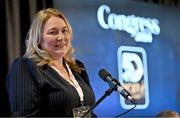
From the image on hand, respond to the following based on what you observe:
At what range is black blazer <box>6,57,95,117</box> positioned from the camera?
6.09 feet

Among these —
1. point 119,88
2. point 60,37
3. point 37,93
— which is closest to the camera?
point 119,88

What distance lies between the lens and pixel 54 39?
202 cm

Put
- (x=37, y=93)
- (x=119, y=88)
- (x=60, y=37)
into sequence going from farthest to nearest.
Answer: (x=60, y=37)
(x=37, y=93)
(x=119, y=88)

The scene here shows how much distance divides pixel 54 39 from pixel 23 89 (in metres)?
0.28

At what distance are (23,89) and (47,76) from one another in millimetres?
125

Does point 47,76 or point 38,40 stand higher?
point 38,40

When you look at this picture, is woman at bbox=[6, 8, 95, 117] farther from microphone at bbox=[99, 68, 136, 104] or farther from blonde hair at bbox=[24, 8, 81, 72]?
microphone at bbox=[99, 68, 136, 104]

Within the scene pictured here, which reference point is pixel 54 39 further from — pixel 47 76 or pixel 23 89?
pixel 23 89

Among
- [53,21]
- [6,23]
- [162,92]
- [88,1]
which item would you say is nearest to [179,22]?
[162,92]

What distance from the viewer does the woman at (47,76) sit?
188cm

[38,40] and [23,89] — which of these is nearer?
[23,89]

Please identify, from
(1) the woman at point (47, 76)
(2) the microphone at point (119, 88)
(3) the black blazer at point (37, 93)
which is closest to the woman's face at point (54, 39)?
(1) the woman at point (47, 76)

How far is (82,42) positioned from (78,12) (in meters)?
0.24

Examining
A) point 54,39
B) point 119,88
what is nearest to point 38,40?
point 54,39
